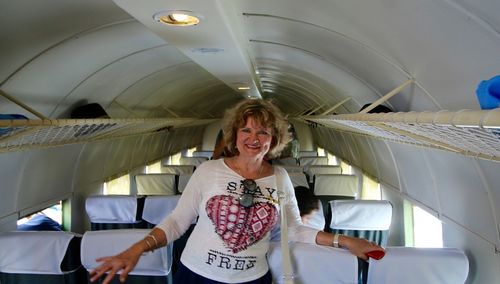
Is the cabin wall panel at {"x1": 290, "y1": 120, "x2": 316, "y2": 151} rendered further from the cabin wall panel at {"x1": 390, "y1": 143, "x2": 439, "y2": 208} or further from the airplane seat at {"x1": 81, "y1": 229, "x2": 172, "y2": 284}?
the airplane seat at {"x1": 81, "y1": 229, "x2": 172, "y2": 284}

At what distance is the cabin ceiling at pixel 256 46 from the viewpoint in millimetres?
2484

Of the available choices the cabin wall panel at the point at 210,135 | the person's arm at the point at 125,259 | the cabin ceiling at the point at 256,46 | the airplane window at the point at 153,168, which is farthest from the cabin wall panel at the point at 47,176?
the cabin wall panel at the point at 210,135

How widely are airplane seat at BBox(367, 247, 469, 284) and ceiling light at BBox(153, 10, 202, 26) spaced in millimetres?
1846

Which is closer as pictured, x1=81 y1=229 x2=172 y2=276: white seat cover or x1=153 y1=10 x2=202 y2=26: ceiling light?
x1=153 y1=10 x2=202 y2=26: ceiling light

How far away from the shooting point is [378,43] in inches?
131

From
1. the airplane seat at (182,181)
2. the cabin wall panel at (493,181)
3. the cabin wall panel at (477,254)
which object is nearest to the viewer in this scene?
the cabin wall panel at (493,181)

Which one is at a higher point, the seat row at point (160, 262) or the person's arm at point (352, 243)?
the person's arm at point (352, 243)

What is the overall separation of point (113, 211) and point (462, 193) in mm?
3968

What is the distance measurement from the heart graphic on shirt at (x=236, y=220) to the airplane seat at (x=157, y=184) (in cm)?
553

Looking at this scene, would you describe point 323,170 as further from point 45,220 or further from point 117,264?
point 117,264

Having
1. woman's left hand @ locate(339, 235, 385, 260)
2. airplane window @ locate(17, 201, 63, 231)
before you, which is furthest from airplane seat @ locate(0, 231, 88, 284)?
airplane window @ locate(17, 201, 63, 231)

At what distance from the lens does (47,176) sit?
19.5 feet

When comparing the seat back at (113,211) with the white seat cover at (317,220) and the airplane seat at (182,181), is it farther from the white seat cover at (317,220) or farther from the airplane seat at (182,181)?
the white seat cover at (317,220)

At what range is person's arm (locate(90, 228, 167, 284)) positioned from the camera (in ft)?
6.79
